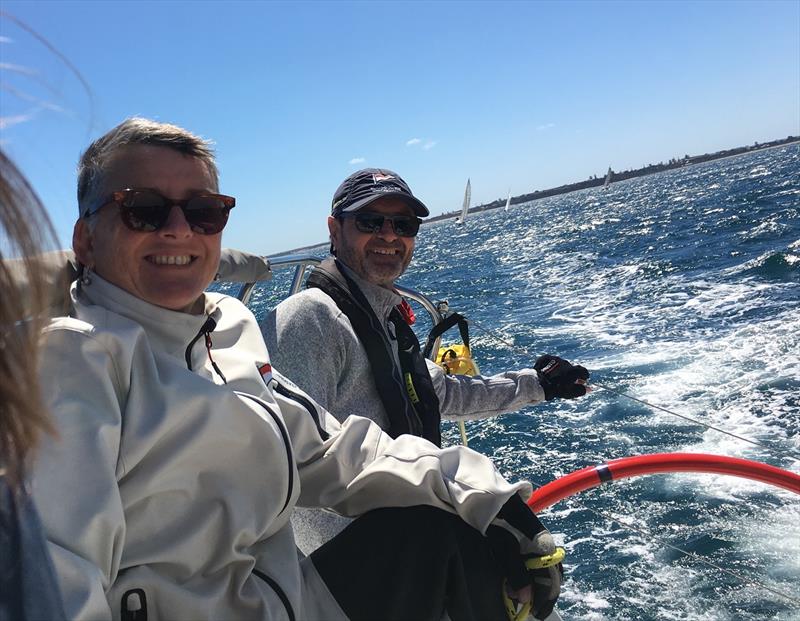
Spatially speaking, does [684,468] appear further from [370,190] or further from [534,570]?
[370,190]

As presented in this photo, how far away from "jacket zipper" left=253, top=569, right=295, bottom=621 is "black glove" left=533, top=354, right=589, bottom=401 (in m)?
1.80

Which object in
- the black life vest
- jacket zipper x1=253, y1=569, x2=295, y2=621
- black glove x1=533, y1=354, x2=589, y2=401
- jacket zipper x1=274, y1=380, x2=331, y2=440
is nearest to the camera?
jacket zipper x1=253, y1=569, x2=295, y2=621

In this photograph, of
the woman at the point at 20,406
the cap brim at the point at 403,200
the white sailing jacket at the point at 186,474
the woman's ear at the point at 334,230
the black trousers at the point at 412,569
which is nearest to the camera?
the woman at the point at 20,406

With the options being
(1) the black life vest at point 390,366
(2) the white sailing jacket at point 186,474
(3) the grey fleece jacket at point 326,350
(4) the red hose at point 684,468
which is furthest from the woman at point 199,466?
(4) the red hose at point 684,468

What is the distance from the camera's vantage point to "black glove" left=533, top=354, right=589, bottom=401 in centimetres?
269

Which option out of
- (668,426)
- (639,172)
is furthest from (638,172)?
(668,426)

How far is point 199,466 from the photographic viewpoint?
1.13m

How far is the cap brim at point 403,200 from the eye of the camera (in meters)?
2.29

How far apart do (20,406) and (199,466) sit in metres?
0.48

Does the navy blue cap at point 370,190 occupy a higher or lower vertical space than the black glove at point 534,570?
higher

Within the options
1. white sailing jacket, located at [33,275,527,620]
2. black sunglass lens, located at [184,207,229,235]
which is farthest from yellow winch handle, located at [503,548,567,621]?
black sunglass lens, located at [184,207,229,235]

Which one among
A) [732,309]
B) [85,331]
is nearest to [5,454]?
[85,331]

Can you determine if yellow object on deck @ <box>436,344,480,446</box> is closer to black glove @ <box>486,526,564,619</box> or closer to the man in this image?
the man

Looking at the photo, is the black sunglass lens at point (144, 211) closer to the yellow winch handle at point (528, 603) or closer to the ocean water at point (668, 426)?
the yellow winch handle at point (528, 603)
